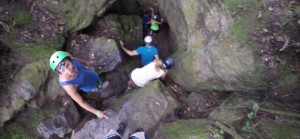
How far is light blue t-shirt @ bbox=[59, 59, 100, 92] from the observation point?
5.54 m

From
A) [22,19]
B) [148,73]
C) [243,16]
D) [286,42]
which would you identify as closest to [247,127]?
[286,42]

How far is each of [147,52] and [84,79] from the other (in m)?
2.18

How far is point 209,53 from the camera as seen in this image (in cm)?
616

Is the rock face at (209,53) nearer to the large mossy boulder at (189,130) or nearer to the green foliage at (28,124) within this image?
the large mossy boulder at (189,130)

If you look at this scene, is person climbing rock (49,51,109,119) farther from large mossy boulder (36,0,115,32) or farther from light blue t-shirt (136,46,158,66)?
large mossy boulder (36,0,115,32)

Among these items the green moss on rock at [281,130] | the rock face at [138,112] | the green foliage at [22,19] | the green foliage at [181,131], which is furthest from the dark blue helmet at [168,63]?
the green foliage at [22,19]

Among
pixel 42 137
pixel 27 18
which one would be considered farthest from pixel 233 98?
pixel 27 18

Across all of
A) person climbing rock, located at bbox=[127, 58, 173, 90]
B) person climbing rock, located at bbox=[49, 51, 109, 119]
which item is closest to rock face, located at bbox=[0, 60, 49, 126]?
person climbing rock, located at bbox=[49, 51, 109, 119]

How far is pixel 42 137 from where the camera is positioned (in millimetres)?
6277

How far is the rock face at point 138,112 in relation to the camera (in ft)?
20.9

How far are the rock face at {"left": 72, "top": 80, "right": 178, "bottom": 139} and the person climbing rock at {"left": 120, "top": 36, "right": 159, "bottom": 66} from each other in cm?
110

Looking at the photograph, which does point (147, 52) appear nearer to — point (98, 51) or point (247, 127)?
point (98, 51)

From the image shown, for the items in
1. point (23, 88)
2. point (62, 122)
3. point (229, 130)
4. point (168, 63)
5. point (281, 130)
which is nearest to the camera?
point (281, 130)

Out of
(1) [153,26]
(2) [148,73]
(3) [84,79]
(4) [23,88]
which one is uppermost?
(1) [153,26]
